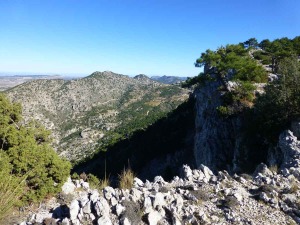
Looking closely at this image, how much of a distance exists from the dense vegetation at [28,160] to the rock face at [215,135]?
49.8ft

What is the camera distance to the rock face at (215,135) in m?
30.1

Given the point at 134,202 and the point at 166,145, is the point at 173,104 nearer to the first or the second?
the point at 166,145

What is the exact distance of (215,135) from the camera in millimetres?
33625

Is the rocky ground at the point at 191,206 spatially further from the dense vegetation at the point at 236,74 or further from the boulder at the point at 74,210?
the dense vegetation at the point at 236,74

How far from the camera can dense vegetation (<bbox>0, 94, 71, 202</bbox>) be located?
16625mm

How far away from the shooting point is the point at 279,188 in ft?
41.6

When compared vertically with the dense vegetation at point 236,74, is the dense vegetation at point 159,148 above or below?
below

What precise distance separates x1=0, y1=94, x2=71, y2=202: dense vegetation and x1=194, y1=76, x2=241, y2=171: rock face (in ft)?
49.8

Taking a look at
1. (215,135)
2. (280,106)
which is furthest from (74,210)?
(215,135)

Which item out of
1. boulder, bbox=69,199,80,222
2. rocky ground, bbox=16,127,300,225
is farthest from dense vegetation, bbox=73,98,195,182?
boulder, bbox=69,199,80,222

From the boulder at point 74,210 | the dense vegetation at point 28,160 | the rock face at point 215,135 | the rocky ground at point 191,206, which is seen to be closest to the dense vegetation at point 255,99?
the rock face at point 215,135

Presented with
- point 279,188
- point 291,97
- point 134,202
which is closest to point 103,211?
point 134,202

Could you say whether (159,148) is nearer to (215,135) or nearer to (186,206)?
(215,135)

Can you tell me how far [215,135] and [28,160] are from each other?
2203 centimetres
